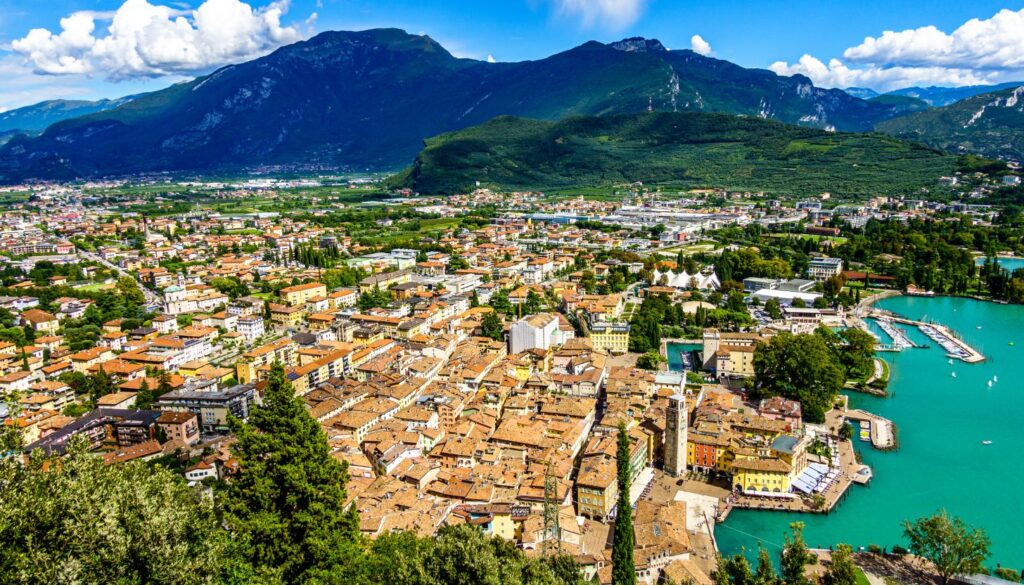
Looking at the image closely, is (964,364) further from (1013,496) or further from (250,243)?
(250,243)

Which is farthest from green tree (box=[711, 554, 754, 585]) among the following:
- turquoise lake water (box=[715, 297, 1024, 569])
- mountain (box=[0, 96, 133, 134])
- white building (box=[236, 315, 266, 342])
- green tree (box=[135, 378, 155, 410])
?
mountain (box=[0, 96, 133, 134])

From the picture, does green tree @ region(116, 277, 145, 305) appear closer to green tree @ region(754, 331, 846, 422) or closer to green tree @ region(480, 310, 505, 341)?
Answer: green tree @ region(480, 310, 505, 341)

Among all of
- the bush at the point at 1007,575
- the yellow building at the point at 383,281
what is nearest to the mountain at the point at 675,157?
the yellow building at the point at 383,281

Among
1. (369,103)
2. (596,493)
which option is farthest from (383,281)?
(369,103)

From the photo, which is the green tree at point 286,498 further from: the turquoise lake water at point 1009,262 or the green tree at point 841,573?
the turquoise lake water at point 1009,262

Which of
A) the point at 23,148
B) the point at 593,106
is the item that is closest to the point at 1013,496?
the point at 593,106
